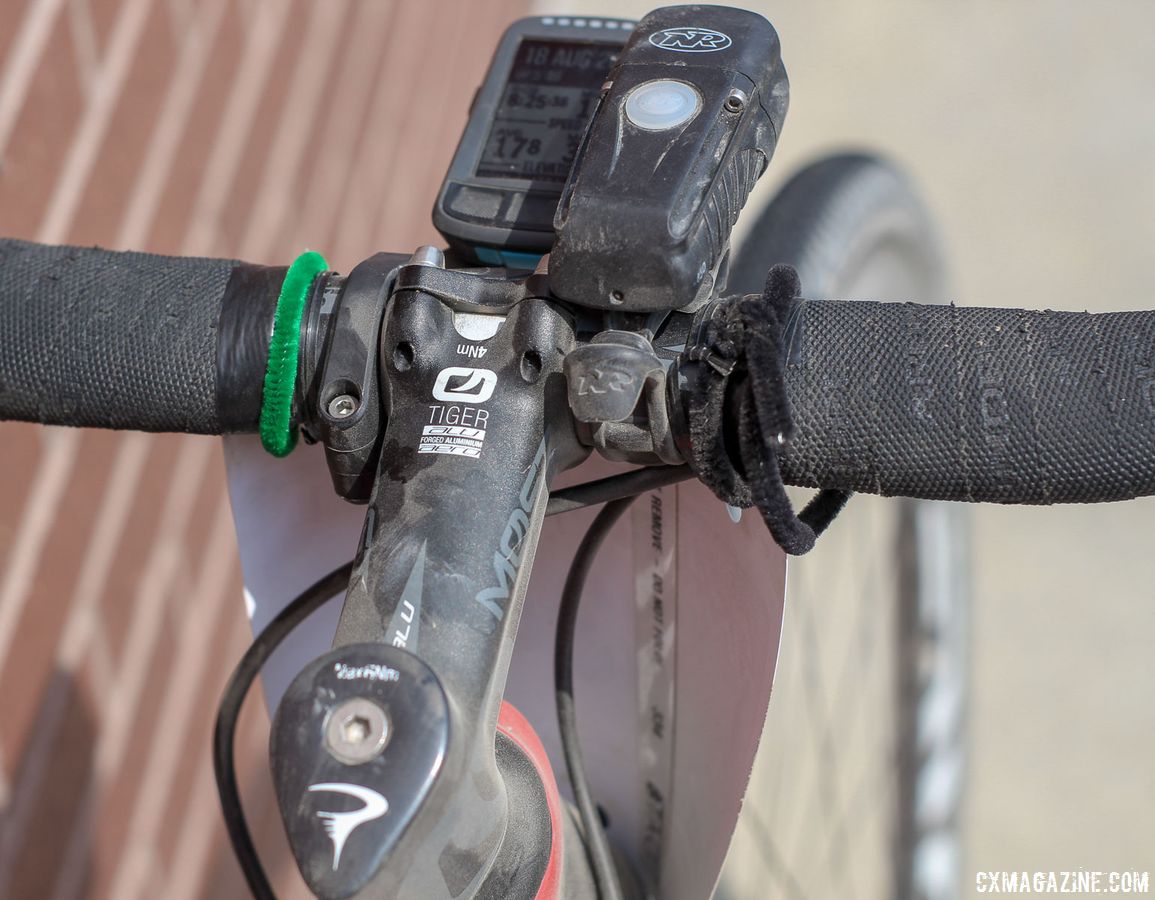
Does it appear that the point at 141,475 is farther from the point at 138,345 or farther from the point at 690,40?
the point at 690,40

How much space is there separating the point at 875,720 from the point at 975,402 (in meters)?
1.27

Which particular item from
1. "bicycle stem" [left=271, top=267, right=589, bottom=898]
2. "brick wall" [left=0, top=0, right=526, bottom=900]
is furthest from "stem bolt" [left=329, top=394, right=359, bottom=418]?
"brick wall" [left=0, top=0, right=526, bottom=900]

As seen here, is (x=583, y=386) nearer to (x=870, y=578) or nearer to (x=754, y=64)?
(x=754, y=64)

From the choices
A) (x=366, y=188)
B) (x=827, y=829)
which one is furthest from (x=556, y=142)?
(x=827, y=829)

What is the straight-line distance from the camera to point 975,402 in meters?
0.53

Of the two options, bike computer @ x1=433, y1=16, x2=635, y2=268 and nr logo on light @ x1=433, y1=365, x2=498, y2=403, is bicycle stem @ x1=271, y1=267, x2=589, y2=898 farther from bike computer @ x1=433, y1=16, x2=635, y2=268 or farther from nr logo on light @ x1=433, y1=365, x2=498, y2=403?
bike computer @ x1=433, y1=16, x2=635, y2=268

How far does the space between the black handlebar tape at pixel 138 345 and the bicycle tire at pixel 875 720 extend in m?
0.91

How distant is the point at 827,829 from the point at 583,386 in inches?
50.4

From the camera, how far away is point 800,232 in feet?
3.28

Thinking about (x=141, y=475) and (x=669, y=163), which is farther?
(x=141, y=475)

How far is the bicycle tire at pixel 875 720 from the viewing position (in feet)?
5.10

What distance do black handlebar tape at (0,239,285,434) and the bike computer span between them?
0.13 metres

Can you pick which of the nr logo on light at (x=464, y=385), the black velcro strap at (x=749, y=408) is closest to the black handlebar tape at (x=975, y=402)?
the black velcro strap at (x=749, y=408)

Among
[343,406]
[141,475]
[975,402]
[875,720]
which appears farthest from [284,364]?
[875,720]
